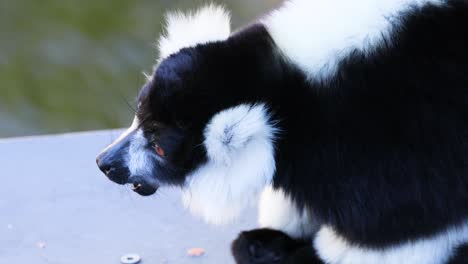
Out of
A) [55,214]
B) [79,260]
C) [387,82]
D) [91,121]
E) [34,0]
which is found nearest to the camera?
[387,82]

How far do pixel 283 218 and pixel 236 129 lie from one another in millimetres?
338

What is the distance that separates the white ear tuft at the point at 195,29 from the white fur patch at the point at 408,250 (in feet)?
1.29

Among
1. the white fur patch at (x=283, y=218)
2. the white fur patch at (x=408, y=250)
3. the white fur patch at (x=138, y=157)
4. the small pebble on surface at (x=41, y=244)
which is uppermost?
the small pebble on surface at (x=41, y=244)

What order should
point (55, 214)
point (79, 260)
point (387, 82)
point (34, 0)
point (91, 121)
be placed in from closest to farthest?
point (387, 82) → point (79, 260) → point (55, 214) → point (91, 121) → point (34, 0)

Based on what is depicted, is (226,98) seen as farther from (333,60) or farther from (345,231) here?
(345,231)

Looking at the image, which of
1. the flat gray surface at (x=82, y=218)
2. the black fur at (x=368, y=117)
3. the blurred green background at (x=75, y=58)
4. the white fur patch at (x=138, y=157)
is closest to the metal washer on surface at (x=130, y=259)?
the flat gray surface at (x=82, y=218)

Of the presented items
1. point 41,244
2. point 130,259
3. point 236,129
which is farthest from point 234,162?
point 41,244

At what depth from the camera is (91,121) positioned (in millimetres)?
3654

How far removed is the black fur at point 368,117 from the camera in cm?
105

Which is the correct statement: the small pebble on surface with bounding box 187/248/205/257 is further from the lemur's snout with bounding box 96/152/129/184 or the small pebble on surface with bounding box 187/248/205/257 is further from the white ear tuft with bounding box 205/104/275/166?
the white ear tuft with bounding box 205/104/275/166

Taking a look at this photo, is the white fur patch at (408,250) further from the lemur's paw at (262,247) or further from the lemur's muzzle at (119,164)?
the lemur's muzzle at (119,164)

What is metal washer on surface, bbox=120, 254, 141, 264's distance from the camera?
141cm

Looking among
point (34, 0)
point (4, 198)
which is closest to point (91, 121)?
point (34, 0)

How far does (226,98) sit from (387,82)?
0.25m
